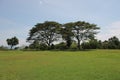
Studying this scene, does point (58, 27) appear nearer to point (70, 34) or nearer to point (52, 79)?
point (70, 34)

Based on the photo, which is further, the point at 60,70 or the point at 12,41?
the point at 12,41

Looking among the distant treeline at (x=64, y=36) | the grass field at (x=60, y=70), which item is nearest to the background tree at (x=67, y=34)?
the distant treeline at (x=64, y=36)

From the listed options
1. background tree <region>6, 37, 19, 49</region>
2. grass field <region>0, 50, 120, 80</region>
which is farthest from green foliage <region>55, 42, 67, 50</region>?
grass field <region>0, 50, 120, 80</region>

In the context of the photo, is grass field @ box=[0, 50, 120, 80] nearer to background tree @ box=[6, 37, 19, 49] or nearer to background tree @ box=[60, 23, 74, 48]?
background tree @ box=[60, 23, 74, 48]

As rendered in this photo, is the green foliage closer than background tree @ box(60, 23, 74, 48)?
No

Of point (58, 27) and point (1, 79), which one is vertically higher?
point (58, 27)

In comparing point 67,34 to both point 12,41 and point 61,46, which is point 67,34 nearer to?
point 61,46

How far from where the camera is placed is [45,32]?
193 ft

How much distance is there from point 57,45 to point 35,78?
49958 millimetres

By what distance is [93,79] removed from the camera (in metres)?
10.2

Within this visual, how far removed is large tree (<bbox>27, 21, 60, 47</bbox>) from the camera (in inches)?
2286

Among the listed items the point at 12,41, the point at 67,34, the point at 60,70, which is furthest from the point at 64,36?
the point at 60,70

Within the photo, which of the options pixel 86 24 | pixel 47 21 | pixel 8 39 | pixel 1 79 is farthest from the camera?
pixel 8 39

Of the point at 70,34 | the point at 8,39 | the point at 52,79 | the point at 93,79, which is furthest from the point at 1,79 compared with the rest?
the point at 8,39
